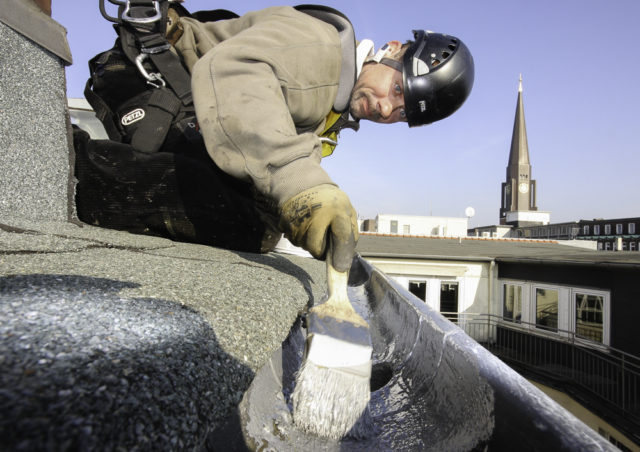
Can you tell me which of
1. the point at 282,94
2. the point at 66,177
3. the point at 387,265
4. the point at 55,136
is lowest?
the point at 387,265

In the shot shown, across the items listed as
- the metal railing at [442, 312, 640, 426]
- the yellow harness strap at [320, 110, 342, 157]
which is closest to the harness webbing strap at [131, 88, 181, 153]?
the yellow harness strap at [320, 110, 342, 157]

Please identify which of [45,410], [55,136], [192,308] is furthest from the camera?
[55,136]

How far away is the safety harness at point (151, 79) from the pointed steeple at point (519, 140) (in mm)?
77048

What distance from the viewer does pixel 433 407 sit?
0.77 m

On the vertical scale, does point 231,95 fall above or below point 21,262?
above

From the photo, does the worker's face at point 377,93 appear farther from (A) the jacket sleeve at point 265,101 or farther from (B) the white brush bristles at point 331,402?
(B) the white brush bristles at point 331,402

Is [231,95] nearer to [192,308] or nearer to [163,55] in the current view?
[192,308]

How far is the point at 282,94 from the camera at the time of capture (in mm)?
1355

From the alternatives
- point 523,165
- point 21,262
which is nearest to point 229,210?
point 21,262

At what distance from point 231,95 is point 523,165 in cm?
8129

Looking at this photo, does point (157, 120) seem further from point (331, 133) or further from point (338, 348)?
point (338, 348)

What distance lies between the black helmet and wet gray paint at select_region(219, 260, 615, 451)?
147 centimetres

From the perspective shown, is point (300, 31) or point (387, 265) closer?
point (300, 31)

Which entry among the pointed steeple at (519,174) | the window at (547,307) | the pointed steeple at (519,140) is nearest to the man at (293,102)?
the window at (547,307)
